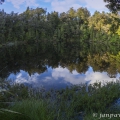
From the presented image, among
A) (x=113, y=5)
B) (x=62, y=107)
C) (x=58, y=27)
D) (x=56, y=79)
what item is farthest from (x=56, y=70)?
(x=58, y=27)

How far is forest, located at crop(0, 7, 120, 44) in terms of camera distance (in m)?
48.8

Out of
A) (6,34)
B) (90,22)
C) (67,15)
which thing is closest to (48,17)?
(67,15)

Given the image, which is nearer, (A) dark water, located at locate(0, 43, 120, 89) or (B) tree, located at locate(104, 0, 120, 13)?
(B) tree, located at locate(104, 0, 120, 13)

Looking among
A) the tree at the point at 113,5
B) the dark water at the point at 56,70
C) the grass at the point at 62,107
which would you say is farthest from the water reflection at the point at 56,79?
the tree at the point at 113,5

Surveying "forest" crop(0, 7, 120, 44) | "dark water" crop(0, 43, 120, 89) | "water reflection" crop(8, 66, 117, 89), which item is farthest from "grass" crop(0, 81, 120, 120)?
"forest" crop(0, 7, 120, 44)

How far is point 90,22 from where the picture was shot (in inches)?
2413

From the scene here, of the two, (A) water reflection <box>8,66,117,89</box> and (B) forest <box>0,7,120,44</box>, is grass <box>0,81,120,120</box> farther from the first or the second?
(B) forest <box>0,7,120,44</box>

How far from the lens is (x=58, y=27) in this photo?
193 ft

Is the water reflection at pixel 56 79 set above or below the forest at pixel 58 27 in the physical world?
below

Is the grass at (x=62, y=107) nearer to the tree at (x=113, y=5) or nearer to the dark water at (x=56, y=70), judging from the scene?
the dark water at (x=56, y=70)

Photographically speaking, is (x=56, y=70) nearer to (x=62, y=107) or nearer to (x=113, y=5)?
(x=113, y=5)

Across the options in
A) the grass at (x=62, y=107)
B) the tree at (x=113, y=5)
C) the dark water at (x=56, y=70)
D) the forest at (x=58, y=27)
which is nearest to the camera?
the grass at (x=62, y=107)

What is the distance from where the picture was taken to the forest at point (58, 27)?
160 ft

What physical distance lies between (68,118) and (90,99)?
1533 mm
